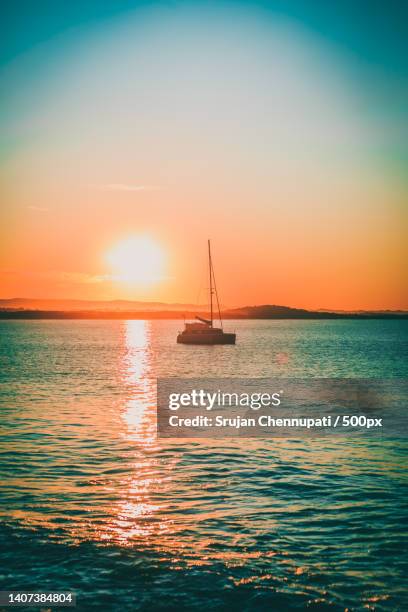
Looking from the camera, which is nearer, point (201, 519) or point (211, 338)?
point (201, 519)

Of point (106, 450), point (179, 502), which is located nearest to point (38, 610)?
point (179, 502)

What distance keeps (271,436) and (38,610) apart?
56.7 feet

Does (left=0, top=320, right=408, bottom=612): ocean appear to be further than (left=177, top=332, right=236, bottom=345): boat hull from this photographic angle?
No

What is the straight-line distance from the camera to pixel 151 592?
10.2 meters

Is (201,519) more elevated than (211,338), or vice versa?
(201,519)

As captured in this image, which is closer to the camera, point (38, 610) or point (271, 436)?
point (38, 610)

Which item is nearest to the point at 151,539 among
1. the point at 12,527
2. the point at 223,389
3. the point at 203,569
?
the point at 203,569

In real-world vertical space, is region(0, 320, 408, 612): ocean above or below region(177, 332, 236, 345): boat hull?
above

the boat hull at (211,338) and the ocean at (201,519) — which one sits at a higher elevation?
the ocean at (201,519)

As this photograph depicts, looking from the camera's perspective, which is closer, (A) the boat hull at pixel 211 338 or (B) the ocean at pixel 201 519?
(B) the ocean at pixel 201 519

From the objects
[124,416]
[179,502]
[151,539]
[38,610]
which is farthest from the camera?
[124,416]

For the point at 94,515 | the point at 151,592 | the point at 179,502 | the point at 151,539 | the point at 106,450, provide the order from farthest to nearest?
the point at 106,450 < the point at 179,502 < the point at 94,515 < the point at 151,539 < the point at 151,592

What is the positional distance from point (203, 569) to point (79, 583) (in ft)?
7.77

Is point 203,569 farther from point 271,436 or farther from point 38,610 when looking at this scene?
point 271,436
